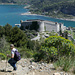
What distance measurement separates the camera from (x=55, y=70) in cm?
413

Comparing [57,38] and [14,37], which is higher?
[57,38]

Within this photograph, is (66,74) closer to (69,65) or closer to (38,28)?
(69,65)

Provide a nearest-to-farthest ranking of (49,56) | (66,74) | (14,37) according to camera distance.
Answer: (66,74)
(49,56)
(14,37)

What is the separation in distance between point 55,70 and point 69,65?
0.44m

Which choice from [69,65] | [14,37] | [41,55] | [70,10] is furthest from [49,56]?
[70,10]

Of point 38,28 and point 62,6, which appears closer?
point 38,28

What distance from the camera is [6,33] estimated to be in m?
19.4

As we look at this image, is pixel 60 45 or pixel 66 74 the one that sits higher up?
pixel 60 45

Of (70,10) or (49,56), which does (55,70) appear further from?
(70,10)

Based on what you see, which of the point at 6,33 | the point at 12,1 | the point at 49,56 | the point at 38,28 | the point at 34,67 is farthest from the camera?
the point at 12,1

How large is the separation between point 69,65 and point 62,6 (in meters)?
97.0

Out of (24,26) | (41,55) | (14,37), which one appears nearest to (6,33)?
(14,37)

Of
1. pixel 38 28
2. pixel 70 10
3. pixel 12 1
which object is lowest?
pixel 38 28

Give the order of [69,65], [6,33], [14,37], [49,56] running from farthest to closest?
[6,33] < [14,37] < [49,56] < [69,65]
